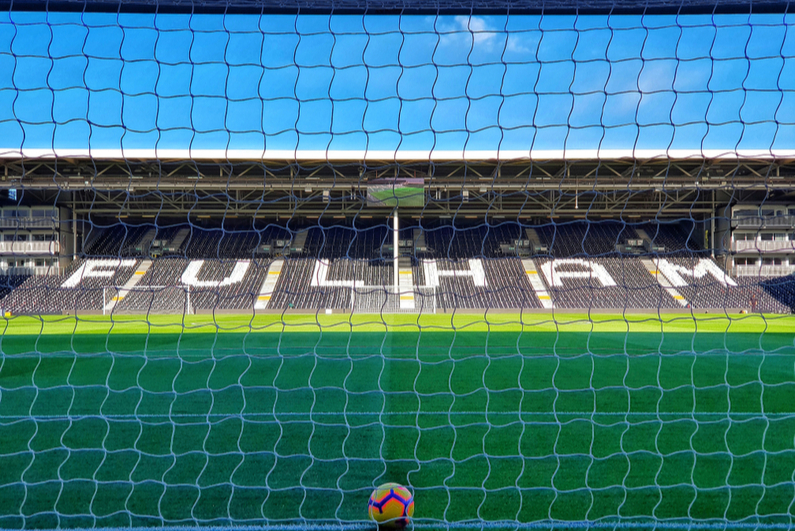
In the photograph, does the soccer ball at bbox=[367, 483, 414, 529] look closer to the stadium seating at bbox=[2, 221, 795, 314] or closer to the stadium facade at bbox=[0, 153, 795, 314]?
the stadium seating at bbox=[2, 221, 795, 314]

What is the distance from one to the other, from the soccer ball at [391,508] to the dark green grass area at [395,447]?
0.48ft

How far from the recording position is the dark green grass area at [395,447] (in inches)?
85.0

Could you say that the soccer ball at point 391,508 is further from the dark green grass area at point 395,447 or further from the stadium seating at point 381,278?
the stadium seating at point 381,278

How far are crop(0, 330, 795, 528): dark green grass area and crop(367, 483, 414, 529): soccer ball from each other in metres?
0.15

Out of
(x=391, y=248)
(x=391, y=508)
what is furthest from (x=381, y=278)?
(x=391, y=508)

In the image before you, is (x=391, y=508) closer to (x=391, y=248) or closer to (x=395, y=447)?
(x=395, y=447)

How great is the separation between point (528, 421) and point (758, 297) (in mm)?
17950

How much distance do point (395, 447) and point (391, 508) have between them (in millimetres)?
986

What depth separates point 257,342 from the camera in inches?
326

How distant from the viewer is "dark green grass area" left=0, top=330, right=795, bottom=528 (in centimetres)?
216

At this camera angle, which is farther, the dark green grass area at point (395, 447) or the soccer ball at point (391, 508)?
the dark green grass area at point (395, 447)

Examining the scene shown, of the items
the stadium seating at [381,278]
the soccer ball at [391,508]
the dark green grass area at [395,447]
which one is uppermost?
the soccer ball at [391,508]

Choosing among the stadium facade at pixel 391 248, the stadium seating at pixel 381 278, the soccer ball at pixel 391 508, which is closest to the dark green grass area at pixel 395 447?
the soccer ball at pixel 391 508

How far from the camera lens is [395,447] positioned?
292 cm
